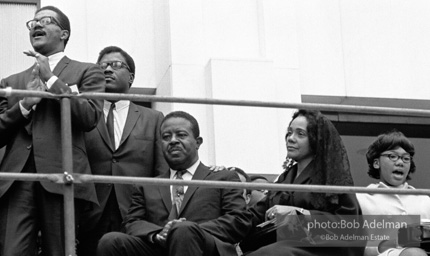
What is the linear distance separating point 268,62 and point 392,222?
109 inches

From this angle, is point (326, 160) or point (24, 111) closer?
point (24, 111)

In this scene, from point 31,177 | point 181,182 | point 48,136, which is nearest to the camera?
point 31,177

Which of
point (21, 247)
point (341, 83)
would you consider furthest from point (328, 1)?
point (21, 247)

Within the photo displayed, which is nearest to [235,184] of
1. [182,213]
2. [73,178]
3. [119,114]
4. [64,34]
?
[73,178]

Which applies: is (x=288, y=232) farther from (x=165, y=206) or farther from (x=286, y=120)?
(x=286, y=120)

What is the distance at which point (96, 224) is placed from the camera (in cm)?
845

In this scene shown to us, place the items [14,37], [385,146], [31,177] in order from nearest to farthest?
[31,177] → [385,146] → [14,37]

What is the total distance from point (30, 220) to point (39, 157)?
398 mm

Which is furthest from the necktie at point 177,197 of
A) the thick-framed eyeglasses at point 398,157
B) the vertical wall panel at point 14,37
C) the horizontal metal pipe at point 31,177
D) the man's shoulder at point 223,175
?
the vertical wall panel at point 14,37

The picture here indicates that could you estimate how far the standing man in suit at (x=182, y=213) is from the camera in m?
7.80

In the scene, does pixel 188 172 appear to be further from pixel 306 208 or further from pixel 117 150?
pixel 306 208

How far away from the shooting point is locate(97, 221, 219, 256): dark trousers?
770 centimetres

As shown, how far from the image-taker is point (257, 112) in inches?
425

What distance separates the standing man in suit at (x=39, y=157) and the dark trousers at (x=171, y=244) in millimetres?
375
